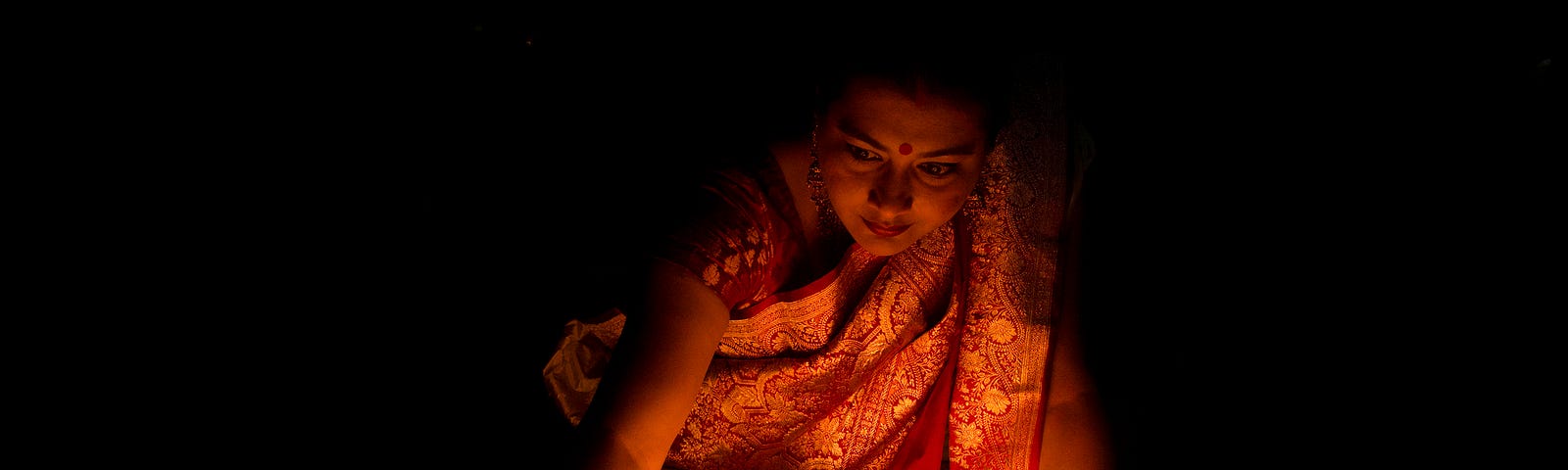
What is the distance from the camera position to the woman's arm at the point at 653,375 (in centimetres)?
98

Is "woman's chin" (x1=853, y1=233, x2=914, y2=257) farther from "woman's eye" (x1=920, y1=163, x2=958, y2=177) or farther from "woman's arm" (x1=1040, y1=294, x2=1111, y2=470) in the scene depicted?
"woman's arm" (x1=1040, y1=294, x2=1111, y2=470)

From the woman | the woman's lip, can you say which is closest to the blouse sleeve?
the woman

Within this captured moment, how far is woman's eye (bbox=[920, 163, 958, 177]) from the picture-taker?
103 cm

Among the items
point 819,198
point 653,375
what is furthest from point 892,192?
point 653,375

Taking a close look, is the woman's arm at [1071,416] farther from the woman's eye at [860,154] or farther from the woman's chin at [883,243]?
the woman's eye at [860,154]

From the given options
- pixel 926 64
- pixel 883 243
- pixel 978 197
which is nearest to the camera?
pixel 926 64

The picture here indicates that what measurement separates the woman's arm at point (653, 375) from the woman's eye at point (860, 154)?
0.67 ft

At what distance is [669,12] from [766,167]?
39 cm

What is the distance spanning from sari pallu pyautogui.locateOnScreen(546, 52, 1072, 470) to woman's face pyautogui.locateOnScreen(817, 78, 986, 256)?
13cm

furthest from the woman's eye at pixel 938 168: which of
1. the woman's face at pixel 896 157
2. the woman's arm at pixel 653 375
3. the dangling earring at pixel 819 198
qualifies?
the woman's arm at pixel 653 375

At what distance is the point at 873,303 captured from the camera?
1241 millimetres

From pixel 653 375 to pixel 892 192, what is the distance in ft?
1.00

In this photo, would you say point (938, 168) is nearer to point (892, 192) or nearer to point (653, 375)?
point (892, 192)

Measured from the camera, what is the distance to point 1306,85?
141cm
